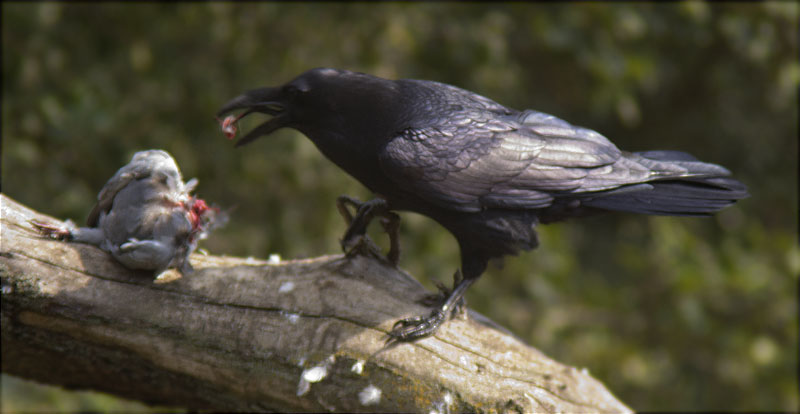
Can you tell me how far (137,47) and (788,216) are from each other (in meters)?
5.03

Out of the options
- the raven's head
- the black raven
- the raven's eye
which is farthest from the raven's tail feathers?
the raven's eye

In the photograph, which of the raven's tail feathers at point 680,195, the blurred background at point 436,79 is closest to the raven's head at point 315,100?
the raven's tail feathers at point 680,195

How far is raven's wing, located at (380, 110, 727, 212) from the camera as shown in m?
2.29

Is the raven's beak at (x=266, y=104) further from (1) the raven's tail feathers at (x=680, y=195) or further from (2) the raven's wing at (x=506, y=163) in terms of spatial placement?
(1) the raven's tail feathers at (x=680, y=195)

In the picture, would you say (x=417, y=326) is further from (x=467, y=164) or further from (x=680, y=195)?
(x=680, y=195)

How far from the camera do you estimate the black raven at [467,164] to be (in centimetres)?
232

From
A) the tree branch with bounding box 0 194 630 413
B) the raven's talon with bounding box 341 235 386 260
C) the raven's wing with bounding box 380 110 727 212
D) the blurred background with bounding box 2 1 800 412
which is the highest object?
the blurred background with bounding box 2 1 800 412

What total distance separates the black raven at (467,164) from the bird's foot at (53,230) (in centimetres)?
62

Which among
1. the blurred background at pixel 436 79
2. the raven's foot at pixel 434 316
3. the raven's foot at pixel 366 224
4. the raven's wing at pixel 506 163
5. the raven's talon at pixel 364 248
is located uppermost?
the blurred background at pixel 436 79

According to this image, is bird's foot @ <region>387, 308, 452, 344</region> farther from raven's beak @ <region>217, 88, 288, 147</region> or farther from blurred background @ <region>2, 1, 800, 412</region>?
blurred background @ <region>2, 1, 800, 412</region>

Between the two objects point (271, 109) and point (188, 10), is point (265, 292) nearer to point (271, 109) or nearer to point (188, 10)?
point (271, 109)

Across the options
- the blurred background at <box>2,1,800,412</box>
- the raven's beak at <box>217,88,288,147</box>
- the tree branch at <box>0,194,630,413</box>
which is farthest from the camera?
the blurred background at <box>2,1,800,412</box>

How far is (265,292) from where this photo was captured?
2.37 meters

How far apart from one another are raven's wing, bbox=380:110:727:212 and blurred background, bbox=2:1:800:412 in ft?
5.51
